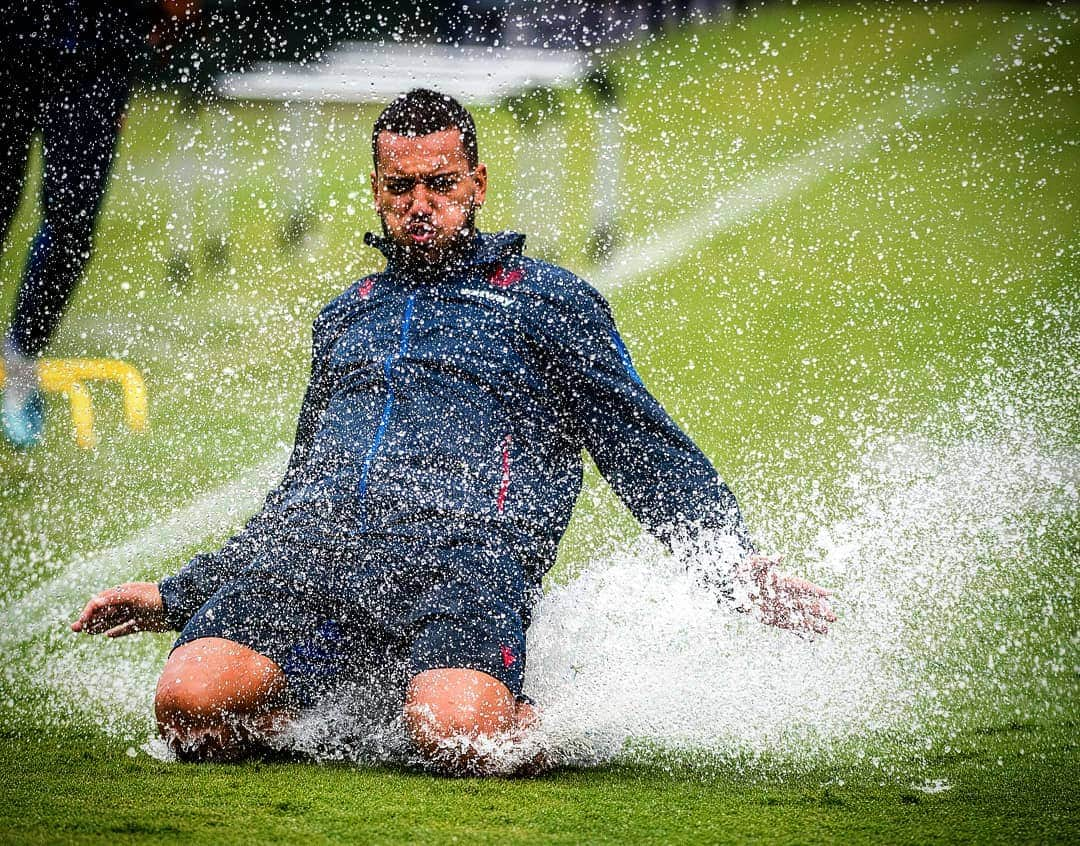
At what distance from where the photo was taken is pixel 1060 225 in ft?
27.3

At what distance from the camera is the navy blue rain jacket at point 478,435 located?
2.51m

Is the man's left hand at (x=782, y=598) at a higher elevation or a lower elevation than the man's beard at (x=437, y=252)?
lower

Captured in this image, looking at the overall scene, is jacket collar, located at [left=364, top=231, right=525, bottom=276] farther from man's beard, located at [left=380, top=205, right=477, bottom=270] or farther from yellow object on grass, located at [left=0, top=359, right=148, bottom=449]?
yellow object on grass, located at [left=0, top=359, right=148, bottom=449]

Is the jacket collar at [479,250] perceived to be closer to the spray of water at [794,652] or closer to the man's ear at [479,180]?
the man's ear at [479,180]

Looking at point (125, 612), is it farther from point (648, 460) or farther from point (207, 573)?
point (648, 460)

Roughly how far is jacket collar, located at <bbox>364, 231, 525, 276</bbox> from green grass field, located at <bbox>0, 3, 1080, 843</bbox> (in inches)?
39.3

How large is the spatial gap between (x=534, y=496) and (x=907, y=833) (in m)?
0.92

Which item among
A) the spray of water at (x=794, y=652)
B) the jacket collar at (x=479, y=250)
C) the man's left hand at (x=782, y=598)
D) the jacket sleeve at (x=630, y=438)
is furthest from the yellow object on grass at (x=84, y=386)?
the man's left hand at (x=782, y=598)


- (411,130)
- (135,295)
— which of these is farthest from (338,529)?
(135,295)

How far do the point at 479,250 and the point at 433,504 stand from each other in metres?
0.55

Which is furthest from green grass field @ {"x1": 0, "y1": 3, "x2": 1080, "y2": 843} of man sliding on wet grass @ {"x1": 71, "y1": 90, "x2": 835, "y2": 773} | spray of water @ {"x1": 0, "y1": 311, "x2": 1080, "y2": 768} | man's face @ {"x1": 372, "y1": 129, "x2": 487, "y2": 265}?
man's face @ {"x1": 372, "y1": 129, "x2": 487, "y2": 265}

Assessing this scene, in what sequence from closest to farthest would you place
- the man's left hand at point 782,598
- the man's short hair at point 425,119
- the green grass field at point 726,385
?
1. the green grass field at point 726,385
2. the man's left hand at point 782,598
3. the man's short hair at point 425,119

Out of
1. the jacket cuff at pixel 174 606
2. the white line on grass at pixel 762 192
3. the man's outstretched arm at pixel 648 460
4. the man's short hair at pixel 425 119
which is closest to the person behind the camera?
the man's outstretched arm at pixel 648 460

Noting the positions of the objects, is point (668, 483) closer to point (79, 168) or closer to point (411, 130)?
point (411, 130)
